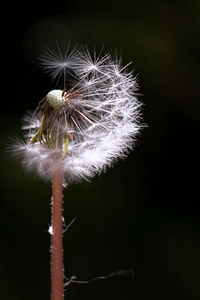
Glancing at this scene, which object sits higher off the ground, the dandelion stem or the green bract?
the green bract

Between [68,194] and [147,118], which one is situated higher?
[147,118]

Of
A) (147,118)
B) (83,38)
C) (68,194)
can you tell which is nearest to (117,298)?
(68,194)

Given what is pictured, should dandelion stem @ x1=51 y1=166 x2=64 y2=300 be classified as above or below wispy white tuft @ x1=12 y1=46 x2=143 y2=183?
below

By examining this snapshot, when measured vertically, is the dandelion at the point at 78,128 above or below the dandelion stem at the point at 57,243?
above

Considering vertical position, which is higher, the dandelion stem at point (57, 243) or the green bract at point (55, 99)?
the green bract at point (55, 99)

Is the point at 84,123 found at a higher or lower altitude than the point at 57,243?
higher

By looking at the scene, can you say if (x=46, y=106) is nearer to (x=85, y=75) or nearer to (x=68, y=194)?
(x=85, y=75)
